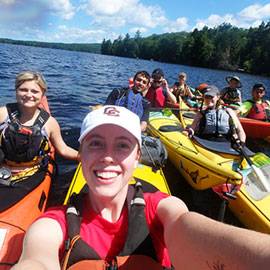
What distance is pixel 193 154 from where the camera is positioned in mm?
4844

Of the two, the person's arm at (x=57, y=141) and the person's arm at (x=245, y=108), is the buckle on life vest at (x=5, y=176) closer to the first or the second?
the person's arm at (x=57, y=141)

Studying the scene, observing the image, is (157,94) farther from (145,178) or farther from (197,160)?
(145,178)

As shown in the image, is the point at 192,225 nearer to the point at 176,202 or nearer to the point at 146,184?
the point at 176,202

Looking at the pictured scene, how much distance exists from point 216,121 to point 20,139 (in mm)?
3333

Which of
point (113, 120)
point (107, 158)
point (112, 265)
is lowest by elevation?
point (112, 265)

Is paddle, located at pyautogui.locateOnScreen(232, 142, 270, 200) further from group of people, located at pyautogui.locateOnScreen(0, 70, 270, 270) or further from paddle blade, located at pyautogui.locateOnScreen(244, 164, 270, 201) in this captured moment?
group of people, located at pyautogui.locateOnScreen(0, 70, 270, 270)

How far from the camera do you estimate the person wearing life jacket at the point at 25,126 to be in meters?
3.45

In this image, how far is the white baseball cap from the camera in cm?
166

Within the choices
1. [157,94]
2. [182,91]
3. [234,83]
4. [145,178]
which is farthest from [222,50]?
[145,178]

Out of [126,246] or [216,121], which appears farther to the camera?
[216,121]

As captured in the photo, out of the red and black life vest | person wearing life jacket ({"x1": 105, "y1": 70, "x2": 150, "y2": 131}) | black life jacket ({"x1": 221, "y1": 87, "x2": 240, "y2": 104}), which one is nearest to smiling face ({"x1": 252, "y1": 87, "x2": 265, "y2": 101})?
the red and black life vest

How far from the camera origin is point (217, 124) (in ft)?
18.1

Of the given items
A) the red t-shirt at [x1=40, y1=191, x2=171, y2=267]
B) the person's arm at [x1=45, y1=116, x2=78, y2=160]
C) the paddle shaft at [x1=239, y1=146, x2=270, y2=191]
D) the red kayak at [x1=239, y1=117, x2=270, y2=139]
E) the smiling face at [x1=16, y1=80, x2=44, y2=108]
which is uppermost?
the smiling face at [x1=16, y1=80, x2=44, y2=108]

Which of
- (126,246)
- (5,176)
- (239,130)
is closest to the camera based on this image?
(126,246)
